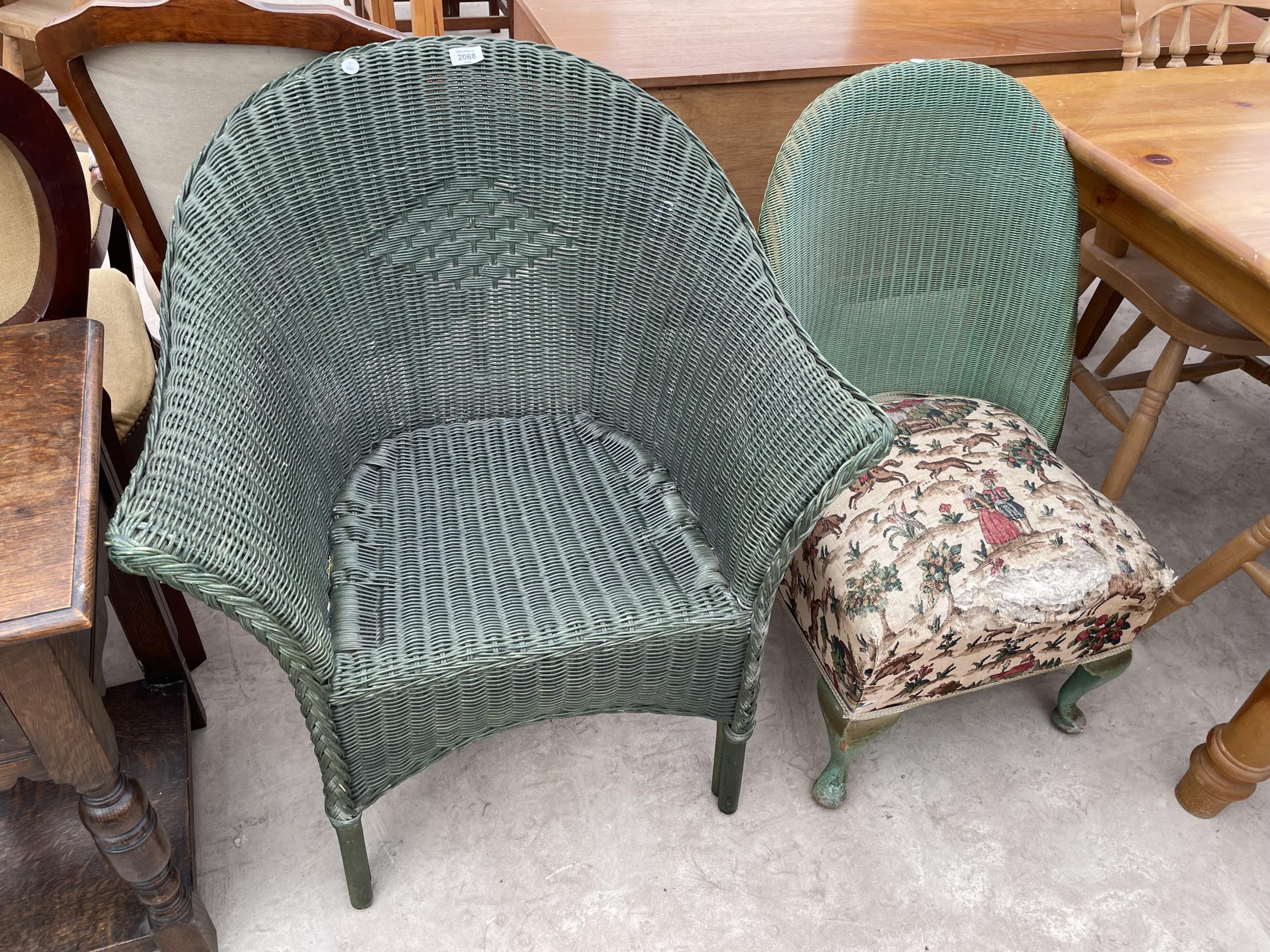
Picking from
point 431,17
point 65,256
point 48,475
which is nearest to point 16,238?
point 65,256

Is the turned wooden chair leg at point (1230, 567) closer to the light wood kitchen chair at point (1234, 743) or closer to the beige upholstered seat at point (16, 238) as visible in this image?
the light wood kitchen chair at point (1234, 743)

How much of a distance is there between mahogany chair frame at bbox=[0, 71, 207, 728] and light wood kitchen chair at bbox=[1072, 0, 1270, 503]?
155cm

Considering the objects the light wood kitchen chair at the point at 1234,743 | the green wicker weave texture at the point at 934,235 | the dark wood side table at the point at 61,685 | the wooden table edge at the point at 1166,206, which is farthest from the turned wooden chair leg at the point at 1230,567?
the dark wood side table at the point at 61,685

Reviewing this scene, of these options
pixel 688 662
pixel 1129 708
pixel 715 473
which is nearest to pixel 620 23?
pixel 715 473

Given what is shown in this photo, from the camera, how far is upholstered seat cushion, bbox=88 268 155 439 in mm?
1271

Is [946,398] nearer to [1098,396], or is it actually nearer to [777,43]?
[1098,396]

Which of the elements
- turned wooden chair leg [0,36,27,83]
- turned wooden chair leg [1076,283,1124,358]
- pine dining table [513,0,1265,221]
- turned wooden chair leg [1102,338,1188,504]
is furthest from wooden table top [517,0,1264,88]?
turned wooden chair leg [0,36,27,83]

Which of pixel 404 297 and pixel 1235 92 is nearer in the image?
pixel 404 297

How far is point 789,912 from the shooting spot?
1.25 meters

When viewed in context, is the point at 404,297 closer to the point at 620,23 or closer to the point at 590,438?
the point at 590,438

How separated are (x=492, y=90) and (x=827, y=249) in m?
0.54

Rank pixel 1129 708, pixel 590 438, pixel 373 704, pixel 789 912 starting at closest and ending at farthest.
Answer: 1. pixel 373 704
2. pixel 789 912
3. pixel 590 438
4. pixel 1129 708

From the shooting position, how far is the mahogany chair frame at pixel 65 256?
1.03m

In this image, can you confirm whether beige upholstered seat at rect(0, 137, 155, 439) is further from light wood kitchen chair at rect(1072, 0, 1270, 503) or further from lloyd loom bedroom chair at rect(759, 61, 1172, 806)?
light wood kitchen chair at rect(1072, 0, 1270, 503)
